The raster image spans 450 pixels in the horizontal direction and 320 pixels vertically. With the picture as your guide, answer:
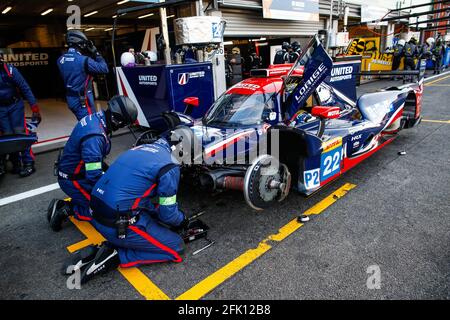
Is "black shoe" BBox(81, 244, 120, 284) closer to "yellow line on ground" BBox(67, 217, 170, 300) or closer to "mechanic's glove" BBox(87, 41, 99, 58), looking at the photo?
"yellow line on ground" BBox(67, 217, 170, 300)

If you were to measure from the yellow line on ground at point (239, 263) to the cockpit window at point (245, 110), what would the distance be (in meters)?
1.26

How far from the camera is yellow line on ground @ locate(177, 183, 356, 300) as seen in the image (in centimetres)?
234

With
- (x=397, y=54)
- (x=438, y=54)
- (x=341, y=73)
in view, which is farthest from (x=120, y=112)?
(x=438, y=54)

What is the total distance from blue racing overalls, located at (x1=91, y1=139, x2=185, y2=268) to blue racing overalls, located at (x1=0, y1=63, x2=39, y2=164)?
351 cm

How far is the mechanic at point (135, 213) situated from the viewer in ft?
7.98

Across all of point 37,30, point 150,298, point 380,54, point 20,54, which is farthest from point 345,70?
point 37,30

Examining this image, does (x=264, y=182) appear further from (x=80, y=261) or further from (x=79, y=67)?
(x=79, y=67)

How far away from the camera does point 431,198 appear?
3.55 metres

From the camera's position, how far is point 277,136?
3.27 metres

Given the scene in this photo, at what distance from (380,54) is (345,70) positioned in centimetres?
1006

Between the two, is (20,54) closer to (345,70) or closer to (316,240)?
(345,70)

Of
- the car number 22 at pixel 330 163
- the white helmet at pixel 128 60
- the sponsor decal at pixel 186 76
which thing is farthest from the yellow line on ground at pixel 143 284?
the white helmet at pixel 128 60

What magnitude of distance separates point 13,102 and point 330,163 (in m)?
5.03

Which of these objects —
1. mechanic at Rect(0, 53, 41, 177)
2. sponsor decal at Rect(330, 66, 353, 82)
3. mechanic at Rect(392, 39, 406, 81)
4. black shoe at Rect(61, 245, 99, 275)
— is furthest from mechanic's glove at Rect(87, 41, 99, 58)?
mechanic at Rect(392, 39, 406, 81)
